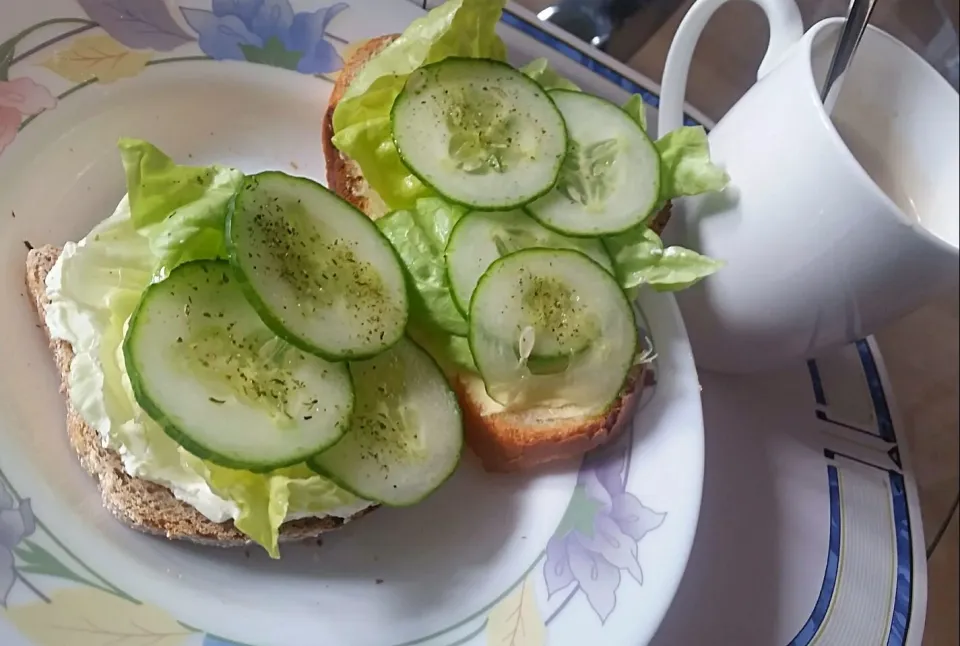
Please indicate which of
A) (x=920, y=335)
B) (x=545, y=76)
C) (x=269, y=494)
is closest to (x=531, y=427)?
(x=269, y=494)

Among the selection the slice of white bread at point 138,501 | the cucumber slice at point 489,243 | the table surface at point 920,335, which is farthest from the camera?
the table surface at point 920,335

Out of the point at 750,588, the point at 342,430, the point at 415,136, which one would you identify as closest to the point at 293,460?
the point at 342,430

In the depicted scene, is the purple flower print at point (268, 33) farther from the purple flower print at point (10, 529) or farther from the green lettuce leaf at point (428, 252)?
the purple flower print at point (10, 529)

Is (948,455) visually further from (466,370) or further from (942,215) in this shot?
(466,370)

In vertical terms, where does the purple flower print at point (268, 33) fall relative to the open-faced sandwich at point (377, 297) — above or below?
above

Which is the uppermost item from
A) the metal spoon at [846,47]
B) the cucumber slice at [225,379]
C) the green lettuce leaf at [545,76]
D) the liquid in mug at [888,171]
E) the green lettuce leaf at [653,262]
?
the metal spoon at [846,47]

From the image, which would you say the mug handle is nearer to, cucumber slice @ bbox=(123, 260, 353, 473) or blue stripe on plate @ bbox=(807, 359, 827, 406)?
blue stripe on plate @ bbox=(807, 359, 827, 406)

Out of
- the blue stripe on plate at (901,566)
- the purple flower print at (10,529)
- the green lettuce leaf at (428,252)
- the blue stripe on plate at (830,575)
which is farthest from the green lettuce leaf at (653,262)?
the purple flower print at (10,529)
